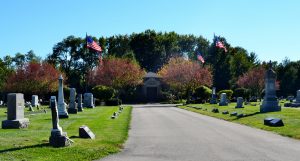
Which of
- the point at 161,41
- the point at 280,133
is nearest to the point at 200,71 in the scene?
the point at 161,41

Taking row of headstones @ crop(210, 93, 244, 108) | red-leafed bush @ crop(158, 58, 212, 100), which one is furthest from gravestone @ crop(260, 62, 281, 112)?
red-leafed bush @ crop(158, 58, 212, 100)

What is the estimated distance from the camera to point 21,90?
3002 inches

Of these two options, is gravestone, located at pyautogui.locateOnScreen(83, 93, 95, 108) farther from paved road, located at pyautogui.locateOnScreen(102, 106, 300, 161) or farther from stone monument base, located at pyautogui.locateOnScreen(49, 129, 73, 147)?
stone monument base, located at pyautogui.locateOnScreen(49, 129, 73, 147)

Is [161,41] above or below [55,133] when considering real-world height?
above

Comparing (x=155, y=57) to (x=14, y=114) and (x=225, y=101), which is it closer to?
(x=225, y=101)

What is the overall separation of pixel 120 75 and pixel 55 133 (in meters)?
68.4

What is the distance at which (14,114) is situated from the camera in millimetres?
21844

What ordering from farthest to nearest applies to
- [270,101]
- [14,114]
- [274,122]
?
[270,101] < [274,122] < [14,114]

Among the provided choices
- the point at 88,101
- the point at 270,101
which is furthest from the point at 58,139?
the point at 88,101

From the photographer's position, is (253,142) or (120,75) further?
(120,75)

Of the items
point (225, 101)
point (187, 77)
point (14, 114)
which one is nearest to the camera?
point (14, 114)

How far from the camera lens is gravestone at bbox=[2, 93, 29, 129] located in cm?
2153

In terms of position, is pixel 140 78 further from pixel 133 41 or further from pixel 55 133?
pixel 55 133

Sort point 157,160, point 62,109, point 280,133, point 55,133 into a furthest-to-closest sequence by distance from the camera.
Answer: point 62,109, point 280,133, point 55,133, point 157,160
